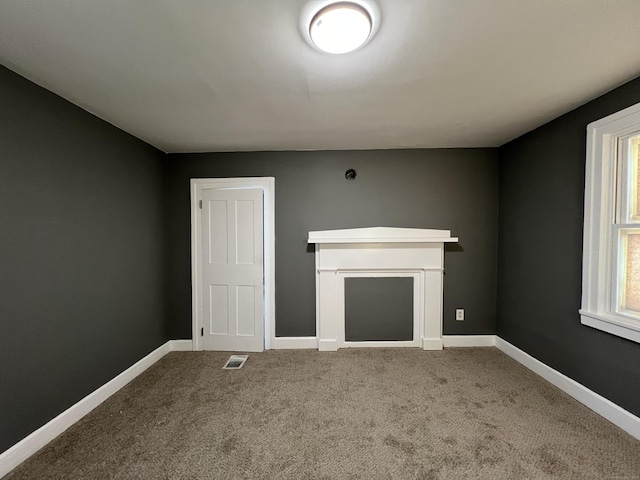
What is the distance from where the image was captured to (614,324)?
179 cm

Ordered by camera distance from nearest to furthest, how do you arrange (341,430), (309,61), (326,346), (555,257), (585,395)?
(309,61) < (341,430) < (585,395) < (555,257) < (326,346)

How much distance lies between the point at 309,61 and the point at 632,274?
255 centimetres

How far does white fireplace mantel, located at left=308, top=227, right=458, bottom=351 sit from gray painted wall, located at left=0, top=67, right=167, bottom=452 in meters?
1.88

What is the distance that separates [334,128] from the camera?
2402mm

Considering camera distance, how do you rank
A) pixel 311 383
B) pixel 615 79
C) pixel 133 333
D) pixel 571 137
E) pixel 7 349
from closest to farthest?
pixel 7 349 → pixel 615 79 → pixel 571 137 → pixel 311 383 → pixel 133 333

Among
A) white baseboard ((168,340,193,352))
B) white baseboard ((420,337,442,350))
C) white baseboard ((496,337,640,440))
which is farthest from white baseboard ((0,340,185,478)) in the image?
white baseboard ((496,337,640,440))

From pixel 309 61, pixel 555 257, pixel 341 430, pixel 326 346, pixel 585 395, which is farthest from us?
pixel 326 346

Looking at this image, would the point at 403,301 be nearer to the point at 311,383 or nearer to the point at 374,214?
the point at 374,214

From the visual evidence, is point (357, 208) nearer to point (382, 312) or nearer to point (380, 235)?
point (380, 235)

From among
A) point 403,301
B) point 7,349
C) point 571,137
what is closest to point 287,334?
point 403,301

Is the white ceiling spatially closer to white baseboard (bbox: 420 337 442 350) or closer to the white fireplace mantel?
the white fireplace mantel

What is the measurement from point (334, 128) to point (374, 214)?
111cm

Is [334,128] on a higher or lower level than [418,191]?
higher

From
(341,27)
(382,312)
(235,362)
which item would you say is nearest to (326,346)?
(382,312)
